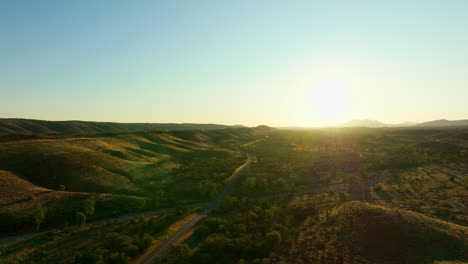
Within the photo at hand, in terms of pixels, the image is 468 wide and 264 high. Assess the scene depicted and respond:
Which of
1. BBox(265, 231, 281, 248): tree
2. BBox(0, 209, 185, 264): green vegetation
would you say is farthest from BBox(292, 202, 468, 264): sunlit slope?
BBox(0, 209, 185, 264): green vegetation

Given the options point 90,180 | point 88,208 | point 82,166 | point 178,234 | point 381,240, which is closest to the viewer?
point 381,240

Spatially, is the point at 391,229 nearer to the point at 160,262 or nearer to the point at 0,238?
the point at 160,262

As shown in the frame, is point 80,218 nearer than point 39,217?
No

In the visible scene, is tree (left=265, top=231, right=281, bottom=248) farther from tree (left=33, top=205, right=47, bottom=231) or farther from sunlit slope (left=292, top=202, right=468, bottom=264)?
tree (left=33, top=205, right=47, bottom=231)

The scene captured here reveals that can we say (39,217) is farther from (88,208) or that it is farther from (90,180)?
(90,180)

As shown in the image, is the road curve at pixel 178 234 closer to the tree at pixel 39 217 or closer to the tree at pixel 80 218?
the tree at pixel 80 218

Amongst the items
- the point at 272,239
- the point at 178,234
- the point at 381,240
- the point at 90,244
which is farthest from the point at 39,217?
the point at 381,240

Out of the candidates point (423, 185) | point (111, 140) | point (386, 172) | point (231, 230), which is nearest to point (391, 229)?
point (231, 230)
